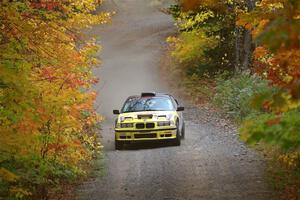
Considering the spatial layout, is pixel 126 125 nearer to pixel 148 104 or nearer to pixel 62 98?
pixel 148 104

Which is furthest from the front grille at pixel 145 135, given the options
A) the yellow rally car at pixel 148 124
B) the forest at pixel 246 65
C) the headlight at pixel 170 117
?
the forest at pixel 246 65

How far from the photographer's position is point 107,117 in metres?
25.8

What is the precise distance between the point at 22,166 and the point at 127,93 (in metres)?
22.0

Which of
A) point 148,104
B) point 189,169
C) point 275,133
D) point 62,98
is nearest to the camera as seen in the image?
point 275,133

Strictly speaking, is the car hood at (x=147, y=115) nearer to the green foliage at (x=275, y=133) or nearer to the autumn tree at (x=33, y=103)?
the autumn tree at (x=33, y=103)

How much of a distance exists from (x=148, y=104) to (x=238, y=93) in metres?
7.28

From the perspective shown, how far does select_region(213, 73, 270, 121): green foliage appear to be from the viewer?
2020cm

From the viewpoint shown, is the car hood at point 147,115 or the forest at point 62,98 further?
the car hood at point 147,115

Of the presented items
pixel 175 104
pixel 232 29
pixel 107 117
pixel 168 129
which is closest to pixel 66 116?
pixel 168 129

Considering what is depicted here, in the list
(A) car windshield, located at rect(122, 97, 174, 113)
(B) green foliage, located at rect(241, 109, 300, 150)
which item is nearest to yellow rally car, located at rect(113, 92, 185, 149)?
(A) car windshield, located at rect(122, 97, 174, 113)

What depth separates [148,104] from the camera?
54.5ft

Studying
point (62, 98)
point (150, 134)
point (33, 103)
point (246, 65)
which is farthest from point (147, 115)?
point (246, 65)

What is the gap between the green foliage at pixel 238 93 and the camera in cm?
2020

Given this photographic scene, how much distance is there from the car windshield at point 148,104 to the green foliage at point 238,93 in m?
3.34
